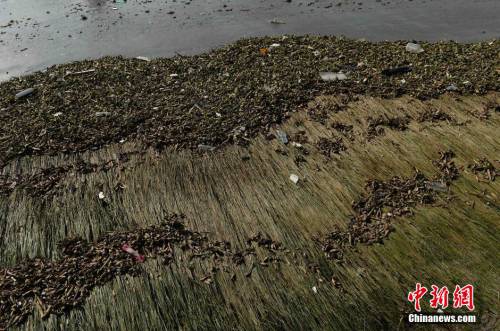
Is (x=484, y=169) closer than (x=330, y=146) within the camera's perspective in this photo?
Yes

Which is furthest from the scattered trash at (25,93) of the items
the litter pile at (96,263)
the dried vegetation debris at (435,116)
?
the dried vegetation debris at (435,116)

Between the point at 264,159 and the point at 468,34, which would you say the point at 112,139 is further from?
the point at 468,34

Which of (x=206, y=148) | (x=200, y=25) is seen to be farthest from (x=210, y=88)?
(x=200, y=25)

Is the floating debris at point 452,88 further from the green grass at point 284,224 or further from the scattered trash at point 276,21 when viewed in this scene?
the scattered trash at point 276,21

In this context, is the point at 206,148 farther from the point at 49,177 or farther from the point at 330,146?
the point at 49,177

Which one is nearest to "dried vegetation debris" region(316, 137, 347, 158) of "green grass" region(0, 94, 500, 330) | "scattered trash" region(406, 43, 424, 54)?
"green grass" region(0, 94, 500, 330)

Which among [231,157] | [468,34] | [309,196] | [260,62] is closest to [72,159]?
[231,157]

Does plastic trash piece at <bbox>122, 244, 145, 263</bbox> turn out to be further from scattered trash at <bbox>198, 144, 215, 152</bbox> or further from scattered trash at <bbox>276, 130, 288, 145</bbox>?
scattered trash at <bbox>276, 130, 288, 145</bbox>

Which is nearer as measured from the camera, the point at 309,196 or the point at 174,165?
the point at 309,196
